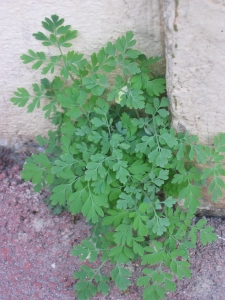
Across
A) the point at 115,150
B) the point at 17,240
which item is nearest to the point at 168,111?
the point at 115,150

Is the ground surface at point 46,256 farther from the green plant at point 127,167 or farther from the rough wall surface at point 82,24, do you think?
the rough wall surface at point 82,24

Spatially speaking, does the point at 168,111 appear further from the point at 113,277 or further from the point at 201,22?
the point at 113,277

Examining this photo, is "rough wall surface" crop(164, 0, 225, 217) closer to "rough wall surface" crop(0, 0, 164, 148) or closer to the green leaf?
the green leaf

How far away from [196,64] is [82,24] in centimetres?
69

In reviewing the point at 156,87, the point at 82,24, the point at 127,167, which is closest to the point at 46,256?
the point at 127,167

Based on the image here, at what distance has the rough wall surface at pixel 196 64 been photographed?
4.95 ft

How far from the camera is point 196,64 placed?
1650 mm

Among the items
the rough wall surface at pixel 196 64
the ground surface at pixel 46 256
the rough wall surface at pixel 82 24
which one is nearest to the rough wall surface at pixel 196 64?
the rough wall surface at pixel 196 64

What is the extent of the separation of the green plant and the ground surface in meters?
0.15

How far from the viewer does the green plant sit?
185cm

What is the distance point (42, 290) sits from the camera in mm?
2051

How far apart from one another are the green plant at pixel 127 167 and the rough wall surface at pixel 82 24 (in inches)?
2.8

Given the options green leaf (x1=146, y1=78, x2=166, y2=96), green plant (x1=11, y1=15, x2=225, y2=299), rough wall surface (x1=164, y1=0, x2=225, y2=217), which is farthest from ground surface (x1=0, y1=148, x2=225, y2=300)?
green leaf (x1=146, y1=78, x2=166, y2=96)

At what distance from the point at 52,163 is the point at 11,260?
2.11ft
